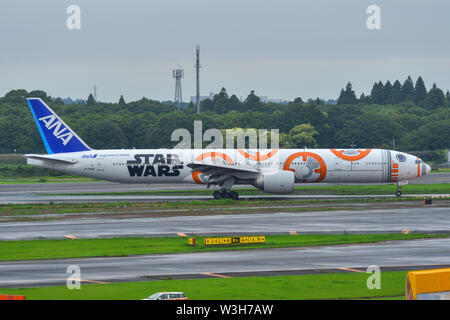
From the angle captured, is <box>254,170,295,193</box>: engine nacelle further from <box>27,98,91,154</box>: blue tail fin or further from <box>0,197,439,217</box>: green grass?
<box>27,98,91,154</box>: blue tail fin

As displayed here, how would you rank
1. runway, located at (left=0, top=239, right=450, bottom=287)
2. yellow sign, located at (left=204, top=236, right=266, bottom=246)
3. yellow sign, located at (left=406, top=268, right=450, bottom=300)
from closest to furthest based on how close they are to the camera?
1. yellow sign, located at (left=406, top=268, right=450, bottom=300)
2. runway, located at (left=0, top=239, right=450, bottom=287)
3. yellow sign, located at (left=204, top=236, right=266, bottom=246)

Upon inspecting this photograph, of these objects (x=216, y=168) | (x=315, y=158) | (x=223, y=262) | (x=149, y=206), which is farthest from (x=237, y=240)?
(x=315, y=158)

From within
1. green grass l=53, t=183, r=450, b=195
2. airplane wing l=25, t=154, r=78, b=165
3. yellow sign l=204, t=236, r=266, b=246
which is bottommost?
yellow sign l=204, t=236, r=266, b=246

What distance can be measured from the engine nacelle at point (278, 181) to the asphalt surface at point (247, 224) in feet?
31.3

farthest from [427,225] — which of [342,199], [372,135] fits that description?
[372,135]

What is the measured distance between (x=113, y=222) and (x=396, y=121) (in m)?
135

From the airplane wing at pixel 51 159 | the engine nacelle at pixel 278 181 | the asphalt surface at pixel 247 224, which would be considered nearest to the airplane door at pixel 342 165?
the engine nacelle at pixel 278 181

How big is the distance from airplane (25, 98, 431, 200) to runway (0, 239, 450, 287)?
2730 centimetres

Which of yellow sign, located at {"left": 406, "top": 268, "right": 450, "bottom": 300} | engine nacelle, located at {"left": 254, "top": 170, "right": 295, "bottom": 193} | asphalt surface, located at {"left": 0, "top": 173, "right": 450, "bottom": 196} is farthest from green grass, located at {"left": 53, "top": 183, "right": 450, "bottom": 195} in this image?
yellow sign, located at {"left": 406, "top": 268, "right": 450, "bottom": 300}

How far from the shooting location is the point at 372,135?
511 feet

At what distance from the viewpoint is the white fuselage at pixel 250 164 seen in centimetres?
6362

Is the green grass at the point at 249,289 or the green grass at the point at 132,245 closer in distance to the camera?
the green grass at the point at 249,289

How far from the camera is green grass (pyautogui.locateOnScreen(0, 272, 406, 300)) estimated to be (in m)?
24.1

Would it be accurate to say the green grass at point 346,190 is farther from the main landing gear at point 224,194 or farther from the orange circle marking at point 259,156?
the orange circle marking at point 259,156
